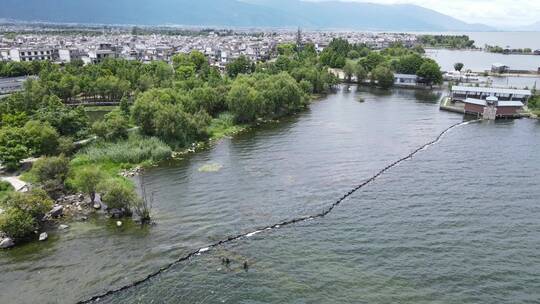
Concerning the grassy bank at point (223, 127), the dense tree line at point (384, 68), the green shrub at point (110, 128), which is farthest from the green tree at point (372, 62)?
the green shrub at point (110, 128)

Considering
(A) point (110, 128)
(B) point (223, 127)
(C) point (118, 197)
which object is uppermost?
(A) point (110, 128)

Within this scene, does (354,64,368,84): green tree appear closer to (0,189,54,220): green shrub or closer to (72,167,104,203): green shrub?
(72,167,104,203): green shrub

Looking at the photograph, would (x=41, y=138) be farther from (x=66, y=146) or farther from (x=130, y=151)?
(x=130, y=151)

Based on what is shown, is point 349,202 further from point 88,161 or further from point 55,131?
point 55,131

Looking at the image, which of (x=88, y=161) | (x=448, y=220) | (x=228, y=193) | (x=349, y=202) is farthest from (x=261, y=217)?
(x=88, y=161)

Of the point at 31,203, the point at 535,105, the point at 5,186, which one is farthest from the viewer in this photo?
the point at 535,105

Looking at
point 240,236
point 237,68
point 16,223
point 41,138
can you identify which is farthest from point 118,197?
point 237,68
